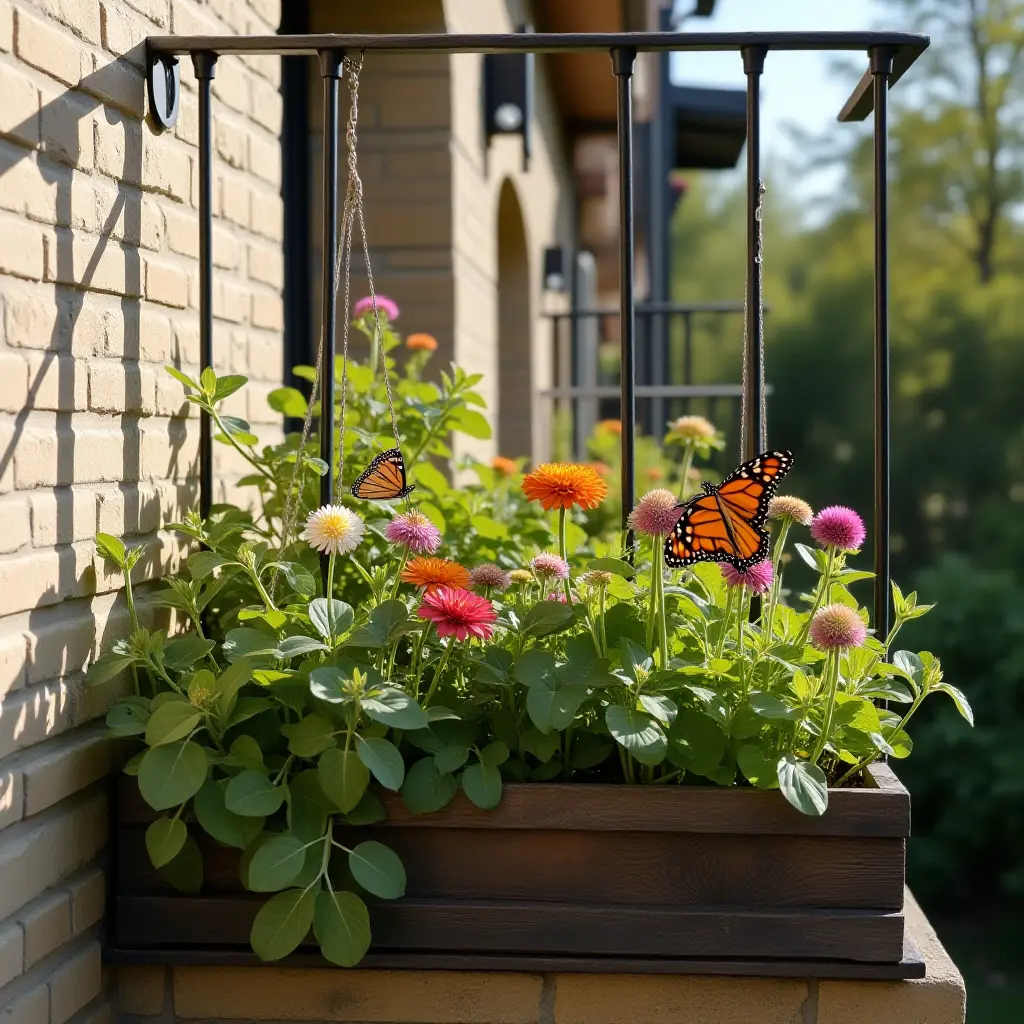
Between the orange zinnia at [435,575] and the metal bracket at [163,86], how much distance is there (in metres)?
0.78

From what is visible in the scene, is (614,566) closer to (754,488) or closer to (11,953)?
(754,488)

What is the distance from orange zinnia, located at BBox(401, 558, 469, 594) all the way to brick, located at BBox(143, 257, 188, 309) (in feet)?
1.93

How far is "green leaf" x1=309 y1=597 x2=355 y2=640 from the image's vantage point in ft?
5.00

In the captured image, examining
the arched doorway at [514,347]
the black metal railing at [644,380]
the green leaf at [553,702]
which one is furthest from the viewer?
the arched doorway at [514,347]

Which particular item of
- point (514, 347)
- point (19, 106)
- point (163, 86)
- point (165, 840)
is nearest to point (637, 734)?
point (165, 840)

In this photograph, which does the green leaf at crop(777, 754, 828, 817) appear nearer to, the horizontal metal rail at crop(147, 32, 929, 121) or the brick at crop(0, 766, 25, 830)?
the brick at crop(0, 766, 25, 830)

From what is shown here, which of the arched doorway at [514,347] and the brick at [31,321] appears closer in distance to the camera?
the brick at [31,321]

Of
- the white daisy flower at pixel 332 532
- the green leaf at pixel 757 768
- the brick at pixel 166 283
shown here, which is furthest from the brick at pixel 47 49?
the green leaf at pixel 757 768

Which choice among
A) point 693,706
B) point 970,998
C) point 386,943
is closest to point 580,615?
point 693,706

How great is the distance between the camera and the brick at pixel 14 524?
1.37 m

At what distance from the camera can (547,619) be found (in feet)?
5.15

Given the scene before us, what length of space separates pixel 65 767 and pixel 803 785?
0.88m

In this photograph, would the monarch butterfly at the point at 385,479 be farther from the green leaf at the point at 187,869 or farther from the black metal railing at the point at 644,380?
the black metal railing at the point at 644,380

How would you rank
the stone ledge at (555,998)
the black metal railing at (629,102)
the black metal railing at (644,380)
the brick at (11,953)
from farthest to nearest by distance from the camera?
the black metal railing at (644,380), the black metal railing at (629,102), the stone ledge at (555,998), the brick at (11,953)
